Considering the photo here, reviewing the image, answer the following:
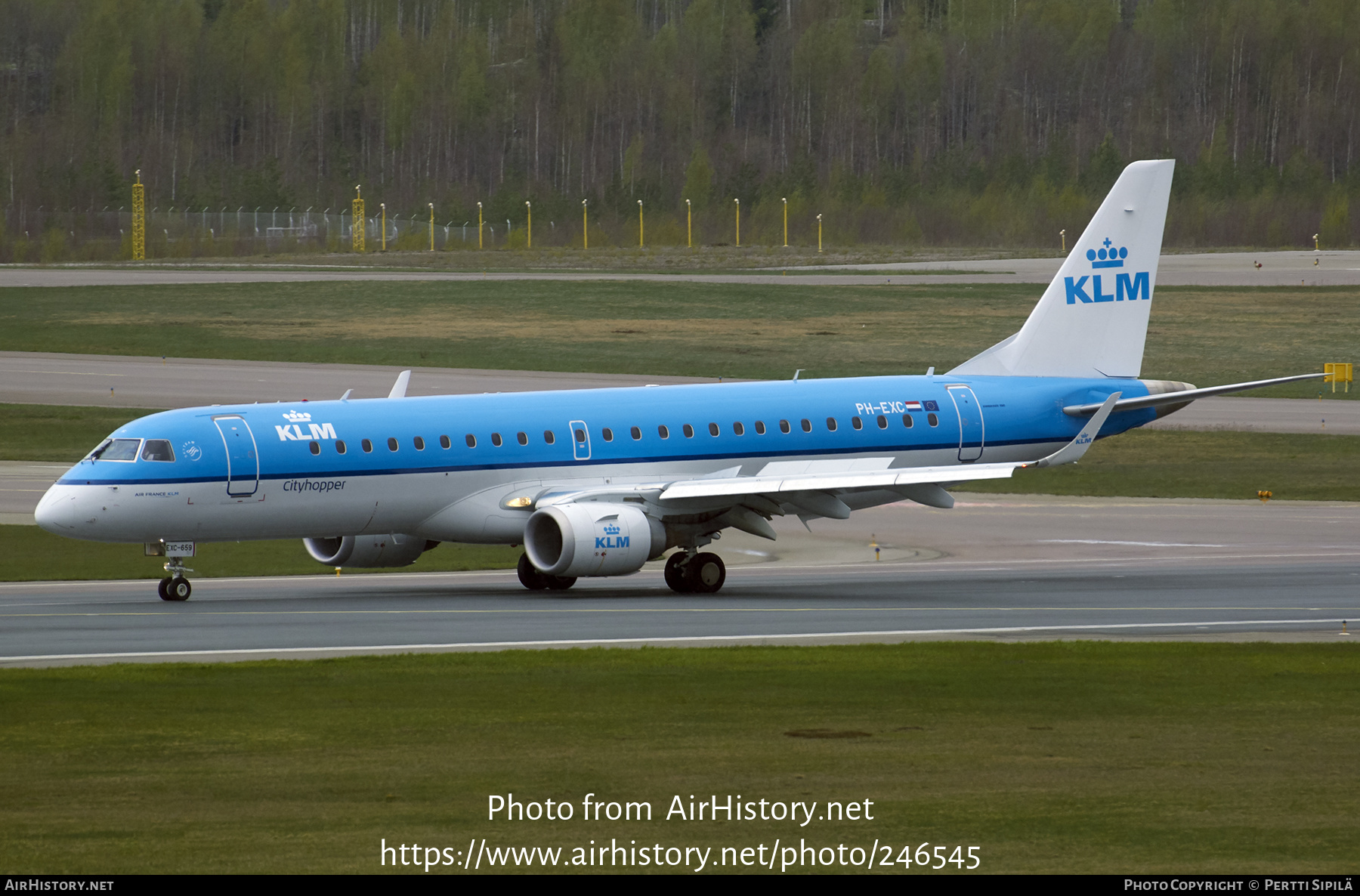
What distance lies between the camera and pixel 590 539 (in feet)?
121

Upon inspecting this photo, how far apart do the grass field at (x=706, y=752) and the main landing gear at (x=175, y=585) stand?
1030 cm

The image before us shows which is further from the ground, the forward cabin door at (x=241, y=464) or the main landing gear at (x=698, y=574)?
the forward cabin door at (x=241, y=464)

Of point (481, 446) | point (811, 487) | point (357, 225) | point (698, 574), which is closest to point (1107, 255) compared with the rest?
point (811, 487)

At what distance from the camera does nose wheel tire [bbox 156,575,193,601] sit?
1426 inches

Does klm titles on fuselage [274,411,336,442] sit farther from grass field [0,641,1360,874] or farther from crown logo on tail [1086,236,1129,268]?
crown logo on tail [1086,236,1129,268]

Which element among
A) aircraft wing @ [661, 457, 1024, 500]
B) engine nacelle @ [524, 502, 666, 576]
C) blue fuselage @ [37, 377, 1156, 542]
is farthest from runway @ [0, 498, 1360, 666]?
aircraft wing @ [661, 457, 1024, 500]

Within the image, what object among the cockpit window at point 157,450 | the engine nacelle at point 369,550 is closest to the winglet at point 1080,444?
the engine nacelle at point 369,550

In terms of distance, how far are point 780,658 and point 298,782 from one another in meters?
10.4

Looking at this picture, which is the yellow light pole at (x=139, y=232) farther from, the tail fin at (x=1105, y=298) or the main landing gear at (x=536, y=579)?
the main landing gear at (x=536, y=579)

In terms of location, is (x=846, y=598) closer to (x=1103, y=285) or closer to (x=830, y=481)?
(x=830, y=481)

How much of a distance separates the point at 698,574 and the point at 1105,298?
1308cm

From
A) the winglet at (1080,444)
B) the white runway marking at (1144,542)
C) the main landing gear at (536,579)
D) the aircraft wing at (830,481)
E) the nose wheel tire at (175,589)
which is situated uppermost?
the winglet at (1080,444)

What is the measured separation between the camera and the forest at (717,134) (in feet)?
544

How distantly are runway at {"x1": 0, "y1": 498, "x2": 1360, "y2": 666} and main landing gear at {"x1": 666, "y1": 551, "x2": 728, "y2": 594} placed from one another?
0.43 meters
